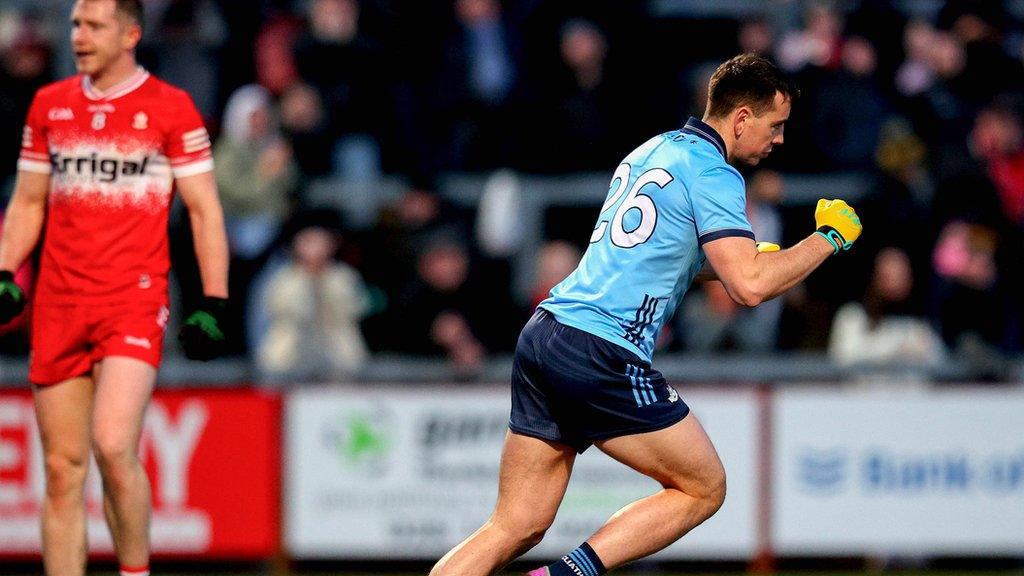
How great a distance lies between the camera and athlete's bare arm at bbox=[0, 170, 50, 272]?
7184 mm

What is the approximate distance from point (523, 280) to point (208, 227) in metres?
5.58

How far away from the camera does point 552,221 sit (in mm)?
12555

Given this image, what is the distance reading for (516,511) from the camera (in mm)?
6367

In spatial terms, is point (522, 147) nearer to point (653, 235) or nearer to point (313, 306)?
point (313, 306)

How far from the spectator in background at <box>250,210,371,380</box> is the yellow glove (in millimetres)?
5423

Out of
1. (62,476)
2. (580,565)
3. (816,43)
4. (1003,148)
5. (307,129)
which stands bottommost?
(580,565)

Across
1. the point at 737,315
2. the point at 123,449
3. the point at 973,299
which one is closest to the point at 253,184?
the point at 737,315

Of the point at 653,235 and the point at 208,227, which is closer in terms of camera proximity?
the point at 653,235

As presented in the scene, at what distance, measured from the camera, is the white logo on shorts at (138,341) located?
697 cm

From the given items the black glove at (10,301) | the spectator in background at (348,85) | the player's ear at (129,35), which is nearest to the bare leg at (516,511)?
the black glove at (10,301)

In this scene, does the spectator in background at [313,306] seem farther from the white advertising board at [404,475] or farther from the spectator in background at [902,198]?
the spectator in background at [902,198]

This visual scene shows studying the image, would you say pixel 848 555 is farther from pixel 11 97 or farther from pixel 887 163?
pixel 11 97

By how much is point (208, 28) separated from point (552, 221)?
3.16 meters

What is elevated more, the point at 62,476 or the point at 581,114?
the point at 581,114
